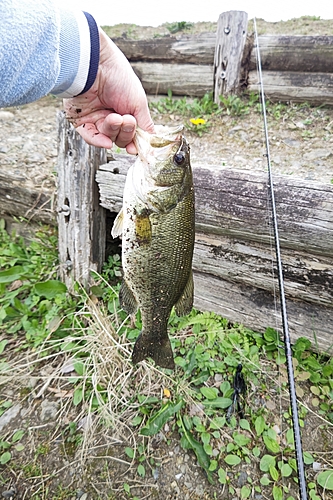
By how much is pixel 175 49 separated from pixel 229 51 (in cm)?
100

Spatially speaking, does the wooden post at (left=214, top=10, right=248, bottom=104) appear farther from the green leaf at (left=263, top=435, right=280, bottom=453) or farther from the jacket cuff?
the green leaf at (left=263, top=435, right=280, bottom=453)

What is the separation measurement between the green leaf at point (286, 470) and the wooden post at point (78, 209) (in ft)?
7.15

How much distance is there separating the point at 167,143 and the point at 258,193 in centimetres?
121

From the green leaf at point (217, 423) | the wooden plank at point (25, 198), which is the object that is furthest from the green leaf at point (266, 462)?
the wooden plank at point (25, 198)

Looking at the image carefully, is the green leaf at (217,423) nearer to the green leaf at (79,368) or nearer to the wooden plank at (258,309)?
the wooden plank at (258,309)

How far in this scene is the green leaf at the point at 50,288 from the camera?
11.0ft

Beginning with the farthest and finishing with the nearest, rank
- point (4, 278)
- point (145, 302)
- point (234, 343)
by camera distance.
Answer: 1. point (4, 278)
2. point (234, 343)
3. point (145, 302)

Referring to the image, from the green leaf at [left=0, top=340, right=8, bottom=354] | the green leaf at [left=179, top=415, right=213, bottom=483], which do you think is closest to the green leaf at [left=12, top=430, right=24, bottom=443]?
the green leaf at [left=0, top=340, right=8, bottom=354]

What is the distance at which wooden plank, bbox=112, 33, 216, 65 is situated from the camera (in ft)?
17.7

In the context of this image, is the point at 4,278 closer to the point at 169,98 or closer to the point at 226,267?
the point at 226,267

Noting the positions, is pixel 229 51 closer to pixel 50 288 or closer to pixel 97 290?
pixel 97 290

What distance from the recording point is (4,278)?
11.2 ft

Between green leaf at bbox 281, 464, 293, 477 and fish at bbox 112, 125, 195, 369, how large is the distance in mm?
1472

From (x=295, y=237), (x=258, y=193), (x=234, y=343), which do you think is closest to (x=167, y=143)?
(x=258, y=193)
